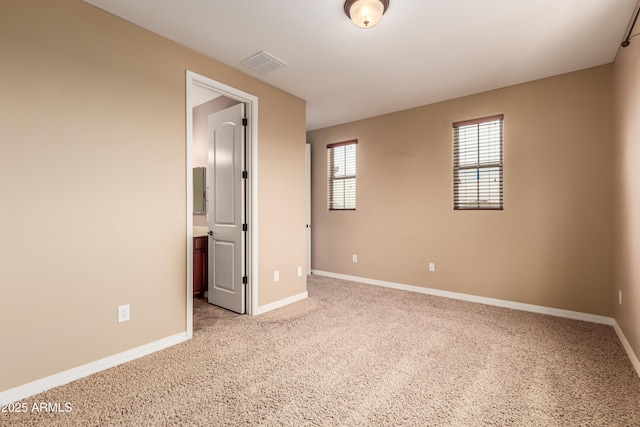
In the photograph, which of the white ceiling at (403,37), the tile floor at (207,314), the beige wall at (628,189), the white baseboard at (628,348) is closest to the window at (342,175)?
the white ceiling at (403,37)

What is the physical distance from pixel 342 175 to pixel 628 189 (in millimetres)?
3532

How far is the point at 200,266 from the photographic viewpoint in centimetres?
407

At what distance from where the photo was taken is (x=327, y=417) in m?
1.71

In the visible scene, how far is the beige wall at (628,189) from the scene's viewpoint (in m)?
2.24

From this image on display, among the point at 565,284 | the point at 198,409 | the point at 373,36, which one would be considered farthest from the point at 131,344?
the point at 565,284

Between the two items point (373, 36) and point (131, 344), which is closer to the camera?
point (131, 344)

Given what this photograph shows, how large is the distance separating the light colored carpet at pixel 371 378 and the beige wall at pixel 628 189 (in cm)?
39

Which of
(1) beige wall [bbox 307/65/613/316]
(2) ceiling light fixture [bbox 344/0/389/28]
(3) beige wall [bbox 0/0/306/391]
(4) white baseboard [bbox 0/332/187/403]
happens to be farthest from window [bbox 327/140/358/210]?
(4) white baseboard [bbox 0/332/187/403]

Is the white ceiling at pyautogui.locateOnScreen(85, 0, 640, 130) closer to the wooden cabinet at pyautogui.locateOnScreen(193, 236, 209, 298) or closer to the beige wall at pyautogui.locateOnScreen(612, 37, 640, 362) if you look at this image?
the beige wall at pyautogui.locateOnScreen(612, 37, 640, 362)

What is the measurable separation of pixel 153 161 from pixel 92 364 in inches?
62.1

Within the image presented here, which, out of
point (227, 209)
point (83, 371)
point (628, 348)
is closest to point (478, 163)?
point (628, 348)

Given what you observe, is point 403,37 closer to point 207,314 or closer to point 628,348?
point 628,348

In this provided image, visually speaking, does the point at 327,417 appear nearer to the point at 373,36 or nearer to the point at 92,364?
the point at 92,364

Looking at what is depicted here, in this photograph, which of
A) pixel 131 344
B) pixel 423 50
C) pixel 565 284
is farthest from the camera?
pixel 565 284
